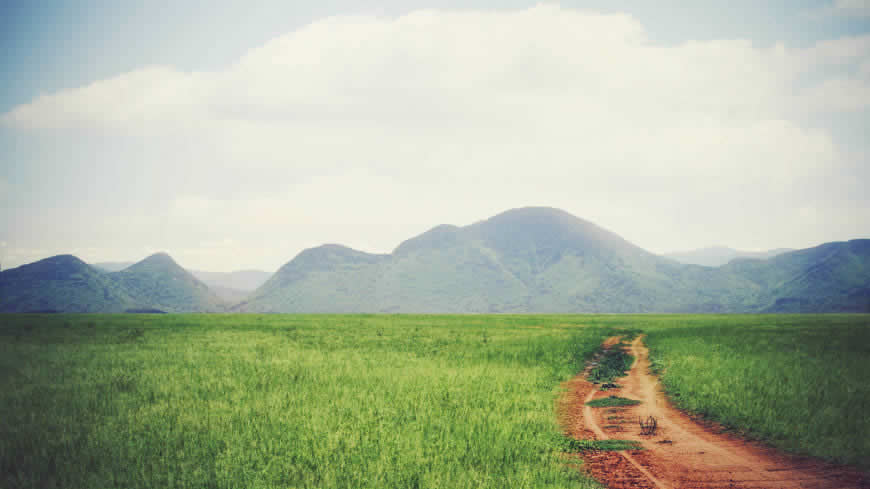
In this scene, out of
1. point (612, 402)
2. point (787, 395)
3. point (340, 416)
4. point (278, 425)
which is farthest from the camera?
point (612, 402)

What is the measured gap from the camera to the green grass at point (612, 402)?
14.3 meters

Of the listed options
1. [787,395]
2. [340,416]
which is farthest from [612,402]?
[340,416]

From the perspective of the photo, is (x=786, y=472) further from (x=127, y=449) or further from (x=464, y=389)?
(x=127, y=449)

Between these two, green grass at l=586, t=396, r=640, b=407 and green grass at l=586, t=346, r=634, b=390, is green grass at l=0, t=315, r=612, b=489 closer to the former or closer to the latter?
green grass at l=586, t=396, r=640, b=407

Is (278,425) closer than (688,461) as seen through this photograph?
No

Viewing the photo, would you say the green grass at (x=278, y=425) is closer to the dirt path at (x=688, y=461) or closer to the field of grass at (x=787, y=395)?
the dirt path at (x=688, y=461)

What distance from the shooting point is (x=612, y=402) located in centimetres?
1451

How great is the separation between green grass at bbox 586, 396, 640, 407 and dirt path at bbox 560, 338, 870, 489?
1053 millimetres

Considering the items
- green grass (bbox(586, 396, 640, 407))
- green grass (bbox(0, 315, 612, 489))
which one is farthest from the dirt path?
green grass (bbox(586, 396, 640, 407))

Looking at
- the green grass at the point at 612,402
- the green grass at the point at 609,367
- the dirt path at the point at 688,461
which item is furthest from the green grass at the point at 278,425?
the green grass at the point at 609,367

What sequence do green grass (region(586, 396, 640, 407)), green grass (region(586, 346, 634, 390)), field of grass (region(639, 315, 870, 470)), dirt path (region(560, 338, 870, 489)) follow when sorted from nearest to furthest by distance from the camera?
dirt path (region(560, 338, 870, 489))
field of grass (region(639, 315, 870, 470))
green grass (region(586, 396, 640, 407))
green grass (region(586, 346, 634, 390))

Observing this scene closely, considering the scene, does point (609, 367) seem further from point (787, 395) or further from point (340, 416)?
point (340, 416)

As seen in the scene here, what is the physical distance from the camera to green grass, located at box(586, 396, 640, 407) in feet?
47.0

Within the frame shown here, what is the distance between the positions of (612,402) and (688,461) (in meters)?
5.78
